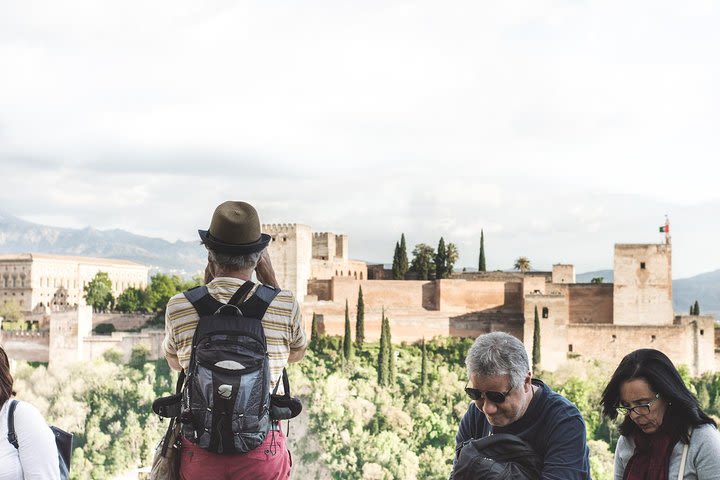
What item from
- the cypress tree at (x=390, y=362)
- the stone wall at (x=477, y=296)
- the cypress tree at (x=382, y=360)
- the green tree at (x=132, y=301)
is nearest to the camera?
the cypress tree at (x=382, y=360)

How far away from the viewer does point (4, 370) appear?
9.75ft

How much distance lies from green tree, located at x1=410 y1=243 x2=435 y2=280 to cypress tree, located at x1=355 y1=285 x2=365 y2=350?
4875mm

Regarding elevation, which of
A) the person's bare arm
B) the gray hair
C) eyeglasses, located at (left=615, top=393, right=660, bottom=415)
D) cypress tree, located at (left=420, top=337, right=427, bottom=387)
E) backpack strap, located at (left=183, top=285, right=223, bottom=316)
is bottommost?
cypress tree, located at (left=420, top=337, right=427, bottom=387)

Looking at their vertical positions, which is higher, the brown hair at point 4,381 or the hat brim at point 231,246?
the hat brim at point 231,246

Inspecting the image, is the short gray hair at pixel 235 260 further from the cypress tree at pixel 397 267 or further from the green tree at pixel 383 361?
the cypress tree at pixel 397 267

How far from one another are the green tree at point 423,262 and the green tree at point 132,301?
12654 mm

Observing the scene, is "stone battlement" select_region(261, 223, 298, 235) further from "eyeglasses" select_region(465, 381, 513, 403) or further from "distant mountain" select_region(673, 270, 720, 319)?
"distant mountain" select_region(673, 270, 720, 319)

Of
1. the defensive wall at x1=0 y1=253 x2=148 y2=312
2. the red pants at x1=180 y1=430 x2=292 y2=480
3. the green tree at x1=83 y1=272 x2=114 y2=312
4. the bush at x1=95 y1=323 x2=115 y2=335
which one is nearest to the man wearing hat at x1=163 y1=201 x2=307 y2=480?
the red pants at x1=180 y1=430 x2=292 y2=480

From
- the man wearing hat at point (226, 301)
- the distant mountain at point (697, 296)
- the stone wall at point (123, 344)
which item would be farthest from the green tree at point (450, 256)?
the distant mountain at point (697, 296)

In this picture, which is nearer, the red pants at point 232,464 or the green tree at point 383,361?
the red pants at point 232,464

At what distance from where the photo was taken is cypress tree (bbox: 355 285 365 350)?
2795 cm

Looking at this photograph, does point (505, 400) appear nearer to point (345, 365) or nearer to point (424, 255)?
point (345, 365)

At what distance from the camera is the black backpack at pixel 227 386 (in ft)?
9.38

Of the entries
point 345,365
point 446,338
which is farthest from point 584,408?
point 345,365
